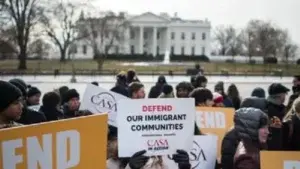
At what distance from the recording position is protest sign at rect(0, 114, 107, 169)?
10.4 feet

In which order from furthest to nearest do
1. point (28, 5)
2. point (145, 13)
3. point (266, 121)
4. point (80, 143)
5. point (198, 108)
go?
point (145, 13) → point (28, 5) → point (198, 108) → point (266, 121) → point (80, 143)

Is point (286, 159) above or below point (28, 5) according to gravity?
below

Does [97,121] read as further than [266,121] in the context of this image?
No

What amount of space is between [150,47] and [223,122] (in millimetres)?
123103

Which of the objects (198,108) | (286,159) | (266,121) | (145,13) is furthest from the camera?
(145,13)

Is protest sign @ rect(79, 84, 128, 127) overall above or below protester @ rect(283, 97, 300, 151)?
above

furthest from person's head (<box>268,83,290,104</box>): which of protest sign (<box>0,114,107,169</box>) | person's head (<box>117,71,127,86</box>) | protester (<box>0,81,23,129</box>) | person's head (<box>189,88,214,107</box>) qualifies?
protester (<box>0,81,23,129</box>)

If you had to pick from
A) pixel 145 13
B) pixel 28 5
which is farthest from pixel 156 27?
pixel 28 5

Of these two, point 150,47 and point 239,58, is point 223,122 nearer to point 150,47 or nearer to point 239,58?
point 239,58

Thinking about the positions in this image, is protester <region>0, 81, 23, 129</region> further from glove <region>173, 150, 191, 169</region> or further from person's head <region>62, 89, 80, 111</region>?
person's head <region>62, 89, 80, 111</region>

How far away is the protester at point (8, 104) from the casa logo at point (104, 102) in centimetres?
234

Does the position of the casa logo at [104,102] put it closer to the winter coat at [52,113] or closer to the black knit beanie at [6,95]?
the winter coat at [52,113]

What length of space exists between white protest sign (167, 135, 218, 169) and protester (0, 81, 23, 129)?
2027 mm

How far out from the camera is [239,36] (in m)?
110
